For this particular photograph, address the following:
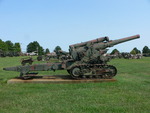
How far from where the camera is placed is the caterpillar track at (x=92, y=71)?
11.0 metres

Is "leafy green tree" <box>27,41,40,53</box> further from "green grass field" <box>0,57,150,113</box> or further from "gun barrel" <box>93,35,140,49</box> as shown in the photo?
"green grass field" <box>0,57,150,113</box>

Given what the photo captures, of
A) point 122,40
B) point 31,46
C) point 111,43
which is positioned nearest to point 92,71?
point 111,43

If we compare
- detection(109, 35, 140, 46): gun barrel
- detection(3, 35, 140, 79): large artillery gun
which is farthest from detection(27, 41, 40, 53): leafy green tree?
detection(3, 35, 140, 79): large artillery gun

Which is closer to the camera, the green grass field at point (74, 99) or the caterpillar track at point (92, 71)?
the green grass field at point (74, 99)

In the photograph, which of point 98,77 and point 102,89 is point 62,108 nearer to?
point 102,89

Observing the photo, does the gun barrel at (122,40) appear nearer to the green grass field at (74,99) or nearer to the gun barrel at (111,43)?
the gun barrel at (111,43)

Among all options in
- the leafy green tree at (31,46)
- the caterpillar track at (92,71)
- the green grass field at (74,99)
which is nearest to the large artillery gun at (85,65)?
the caterpillar track at (92,71)

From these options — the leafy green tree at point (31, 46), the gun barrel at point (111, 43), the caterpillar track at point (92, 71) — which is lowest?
the caterpillar track at point (92, 71)

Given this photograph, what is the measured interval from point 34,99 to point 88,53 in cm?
466

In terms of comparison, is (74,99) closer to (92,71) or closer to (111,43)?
(92,71)

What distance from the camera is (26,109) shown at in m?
6.41

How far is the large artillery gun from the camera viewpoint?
36.2 feet

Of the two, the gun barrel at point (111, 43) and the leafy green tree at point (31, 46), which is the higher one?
the leafy green tree at point (31, 46)

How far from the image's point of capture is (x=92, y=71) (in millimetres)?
11188
